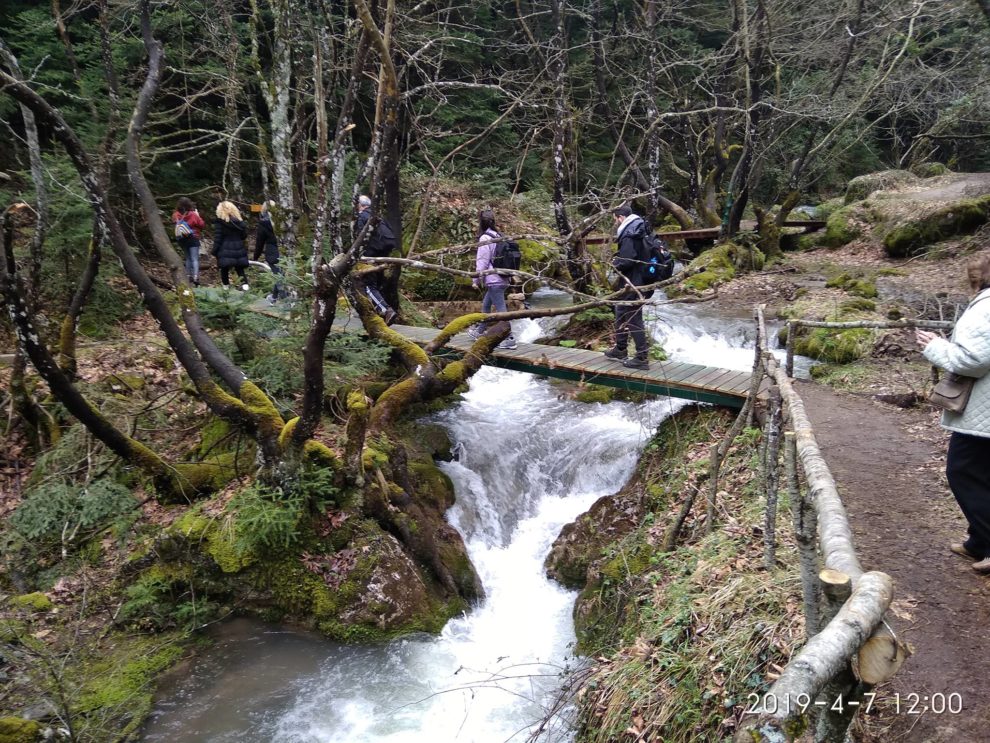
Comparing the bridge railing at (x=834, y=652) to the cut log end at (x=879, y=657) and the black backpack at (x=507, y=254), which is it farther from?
the black backpack at (x=507, y=254)

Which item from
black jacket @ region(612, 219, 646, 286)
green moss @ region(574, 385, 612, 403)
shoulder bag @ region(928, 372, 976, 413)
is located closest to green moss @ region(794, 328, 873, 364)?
green moss @ region(574, 385, 612, 403)

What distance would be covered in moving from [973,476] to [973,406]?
1.49ft

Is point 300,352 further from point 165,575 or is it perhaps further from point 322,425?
point 165,575

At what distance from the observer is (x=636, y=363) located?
8086 mm

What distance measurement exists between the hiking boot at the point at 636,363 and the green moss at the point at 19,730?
6999 millimetres

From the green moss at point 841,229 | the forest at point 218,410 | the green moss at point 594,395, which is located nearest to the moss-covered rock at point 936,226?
the green moss at point 841,229

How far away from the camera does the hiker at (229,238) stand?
444 inches

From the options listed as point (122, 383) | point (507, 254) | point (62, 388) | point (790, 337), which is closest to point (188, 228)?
point (122, 383)

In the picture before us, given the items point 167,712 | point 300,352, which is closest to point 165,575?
point 167,712

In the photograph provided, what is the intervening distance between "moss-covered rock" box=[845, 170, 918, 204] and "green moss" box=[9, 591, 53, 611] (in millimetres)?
24272

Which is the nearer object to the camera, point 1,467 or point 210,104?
point 1,467

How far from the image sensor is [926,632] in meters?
3.32

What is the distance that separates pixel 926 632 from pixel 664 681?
1581 mm

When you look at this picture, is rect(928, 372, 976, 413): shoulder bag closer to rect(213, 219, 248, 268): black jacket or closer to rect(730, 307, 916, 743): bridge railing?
rect(730, 307, 916, 743): bridge railing
